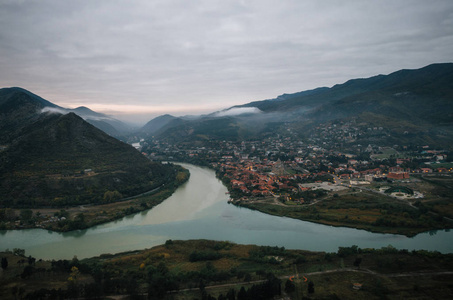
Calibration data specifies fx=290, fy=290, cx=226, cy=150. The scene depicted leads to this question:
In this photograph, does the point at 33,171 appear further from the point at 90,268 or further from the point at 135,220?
the point at 90,268


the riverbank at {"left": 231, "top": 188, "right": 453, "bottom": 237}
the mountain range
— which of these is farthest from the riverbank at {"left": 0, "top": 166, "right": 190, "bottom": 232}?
the mountain range

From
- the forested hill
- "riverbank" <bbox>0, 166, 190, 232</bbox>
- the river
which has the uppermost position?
the forested hill

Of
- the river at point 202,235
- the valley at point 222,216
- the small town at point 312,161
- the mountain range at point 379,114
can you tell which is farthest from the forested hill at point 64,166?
the mountain range at point 379,114

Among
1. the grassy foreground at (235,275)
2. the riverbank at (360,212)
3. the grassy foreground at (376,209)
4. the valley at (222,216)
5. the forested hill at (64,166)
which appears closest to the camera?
the grassy foreground at (235,275)

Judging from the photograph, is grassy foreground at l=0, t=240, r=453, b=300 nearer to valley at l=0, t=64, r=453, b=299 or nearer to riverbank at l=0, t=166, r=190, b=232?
valley at l=0, t=64, r=453, b=299

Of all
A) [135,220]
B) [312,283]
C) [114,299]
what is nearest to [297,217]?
[312,283]

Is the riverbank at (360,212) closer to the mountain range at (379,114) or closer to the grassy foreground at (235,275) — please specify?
the grassy foreground at (235,275)
